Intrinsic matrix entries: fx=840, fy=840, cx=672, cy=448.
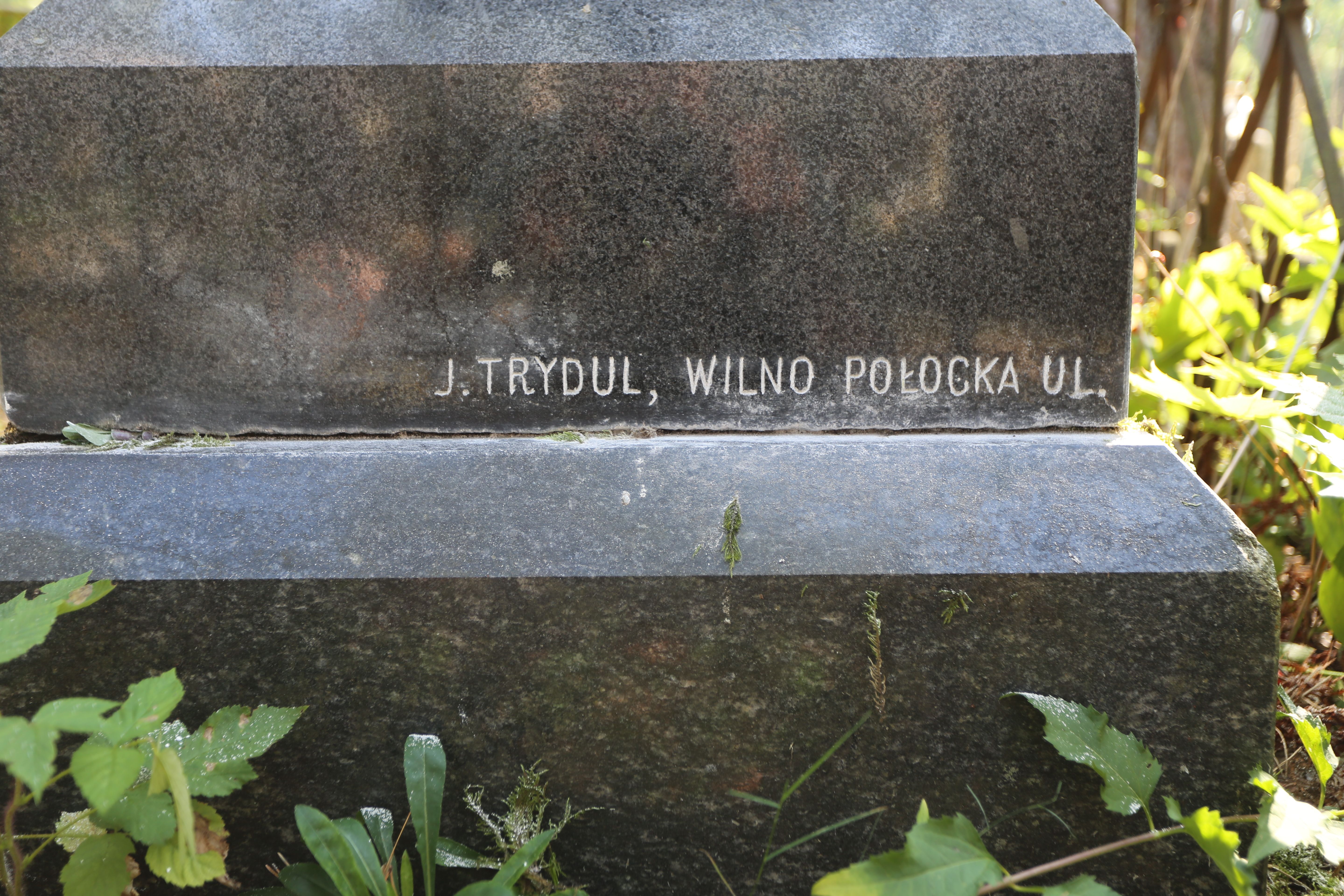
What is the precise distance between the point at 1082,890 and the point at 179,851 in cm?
121

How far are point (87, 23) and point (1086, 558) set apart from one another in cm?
228

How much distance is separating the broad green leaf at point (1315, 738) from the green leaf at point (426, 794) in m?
1.44

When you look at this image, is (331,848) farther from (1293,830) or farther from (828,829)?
(1293,830)

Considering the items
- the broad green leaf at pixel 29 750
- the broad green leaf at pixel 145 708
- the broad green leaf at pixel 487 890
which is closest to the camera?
the broad green leaf at pixel 29 750

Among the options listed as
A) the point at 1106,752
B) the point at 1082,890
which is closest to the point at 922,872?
the point at 1082,890

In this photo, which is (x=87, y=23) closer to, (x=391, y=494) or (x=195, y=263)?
(x=195, y=263)

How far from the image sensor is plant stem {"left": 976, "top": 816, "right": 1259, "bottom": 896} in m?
1.15

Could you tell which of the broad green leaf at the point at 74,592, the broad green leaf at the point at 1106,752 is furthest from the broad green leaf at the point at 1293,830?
the broad green leaf at the point at 74,592

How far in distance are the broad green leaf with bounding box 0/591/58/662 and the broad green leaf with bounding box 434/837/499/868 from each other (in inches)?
27.6

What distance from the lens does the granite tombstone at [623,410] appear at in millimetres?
1492

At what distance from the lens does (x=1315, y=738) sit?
142 cm

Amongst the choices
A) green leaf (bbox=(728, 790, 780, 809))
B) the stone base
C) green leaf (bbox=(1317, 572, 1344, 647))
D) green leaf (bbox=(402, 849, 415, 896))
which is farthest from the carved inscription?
green leaf (bbox=(402, 849, 415, 896))

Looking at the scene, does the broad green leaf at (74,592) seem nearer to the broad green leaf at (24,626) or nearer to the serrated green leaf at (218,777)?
the broad green leaf at (24,626)

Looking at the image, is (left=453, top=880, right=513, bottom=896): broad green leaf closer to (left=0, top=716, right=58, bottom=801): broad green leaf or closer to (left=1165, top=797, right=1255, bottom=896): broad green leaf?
(left=0, top=716, right=58, bottom=801): broad green leaf
